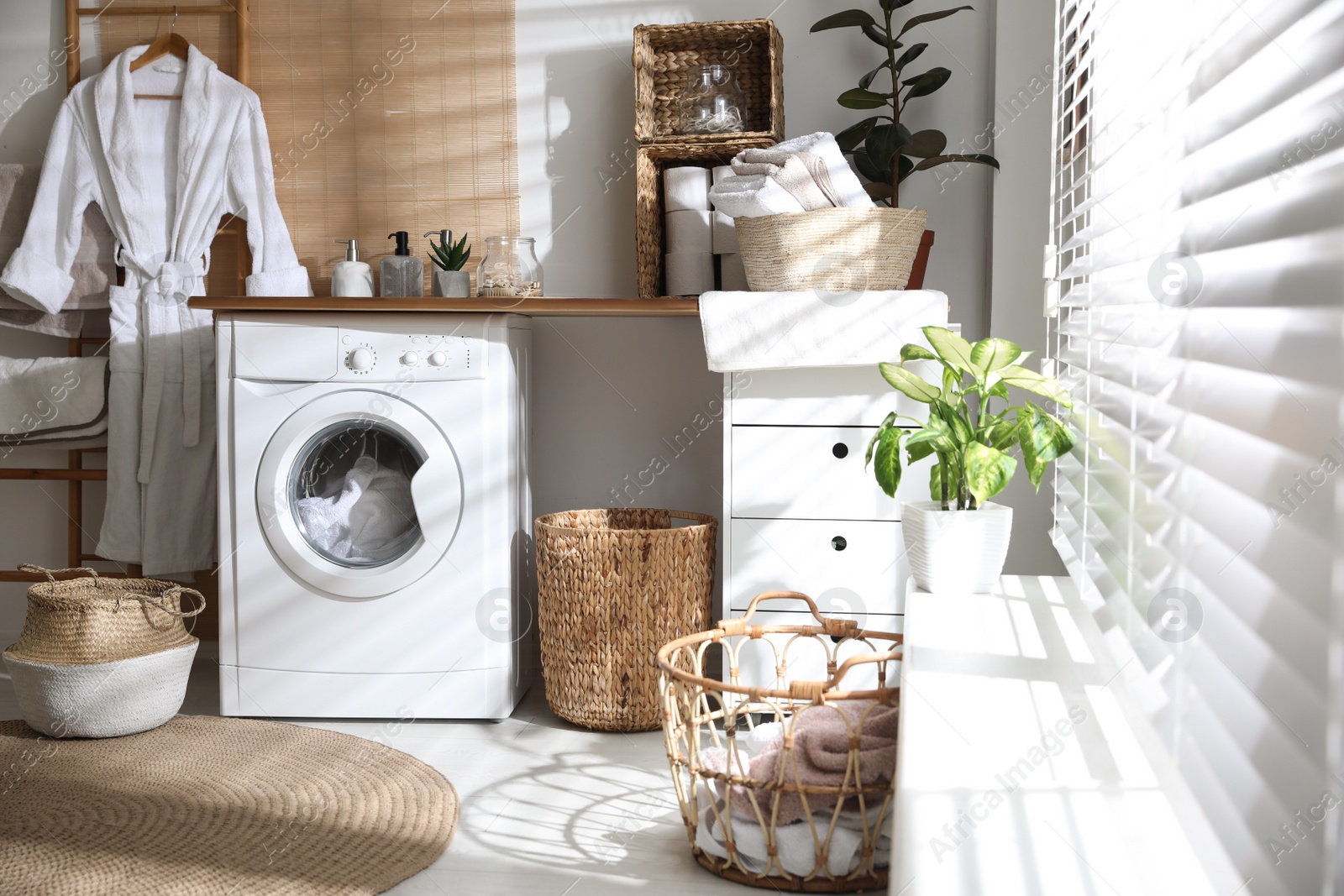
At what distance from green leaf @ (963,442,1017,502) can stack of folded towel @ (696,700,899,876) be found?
31 cm

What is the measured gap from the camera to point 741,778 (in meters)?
1.37

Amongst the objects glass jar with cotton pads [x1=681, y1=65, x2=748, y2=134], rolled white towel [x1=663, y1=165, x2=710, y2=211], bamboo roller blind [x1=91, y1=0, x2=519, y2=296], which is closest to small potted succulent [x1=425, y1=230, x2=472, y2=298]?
bamboo roller blind [x1=91, y1=0, x2=519, y2=296]

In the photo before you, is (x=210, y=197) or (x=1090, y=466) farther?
(x=210, y=197)

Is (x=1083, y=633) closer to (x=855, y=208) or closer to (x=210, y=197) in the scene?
(x=855, y=208)

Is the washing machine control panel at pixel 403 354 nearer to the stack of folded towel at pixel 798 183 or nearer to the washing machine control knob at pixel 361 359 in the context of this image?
the washing machine control knob at pixel 361 359

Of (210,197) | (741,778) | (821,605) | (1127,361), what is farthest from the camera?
(210,197)

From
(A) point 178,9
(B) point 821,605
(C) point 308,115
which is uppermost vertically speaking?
(A) point 178,9

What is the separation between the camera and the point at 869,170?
87.5 inches

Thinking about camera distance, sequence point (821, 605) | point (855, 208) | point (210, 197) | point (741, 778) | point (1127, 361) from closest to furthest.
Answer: point (1127, 361)
point (741, 778)
point (855, 208)
point (821, 605)
point (210, 197)

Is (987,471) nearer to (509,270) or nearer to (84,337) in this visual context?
(509,270)

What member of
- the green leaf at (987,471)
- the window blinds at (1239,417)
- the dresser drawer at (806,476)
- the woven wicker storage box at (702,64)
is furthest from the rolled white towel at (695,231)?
the window blinds at (1239,417)

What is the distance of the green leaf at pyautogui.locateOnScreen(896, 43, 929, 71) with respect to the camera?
7.03 feet

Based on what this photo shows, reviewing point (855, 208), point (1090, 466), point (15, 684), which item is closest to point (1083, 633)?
point (1090, 466)

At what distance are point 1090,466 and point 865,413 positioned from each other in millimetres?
625
